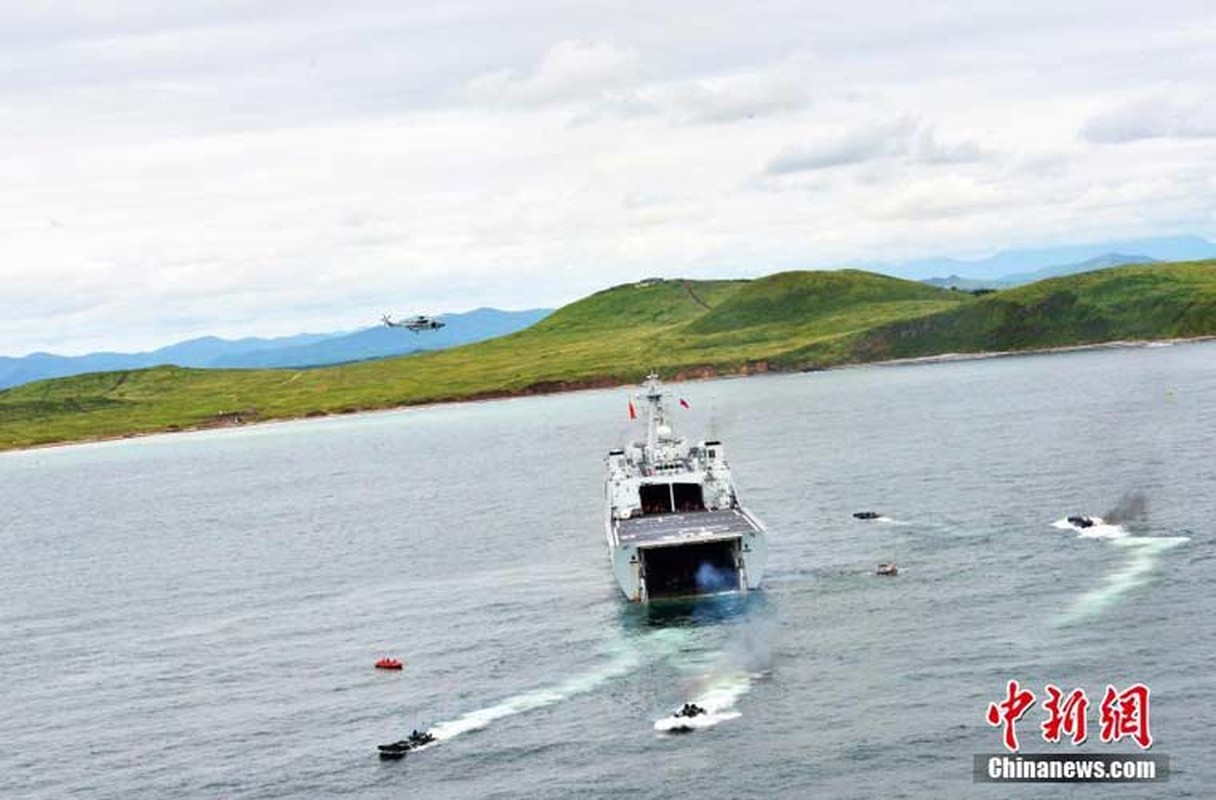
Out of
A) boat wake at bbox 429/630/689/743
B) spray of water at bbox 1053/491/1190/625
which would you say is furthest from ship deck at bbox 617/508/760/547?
spray of water at bbox 1053/491/1190/625

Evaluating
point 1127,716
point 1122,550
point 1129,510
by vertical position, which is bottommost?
point 1127,716

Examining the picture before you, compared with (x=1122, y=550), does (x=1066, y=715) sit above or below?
below

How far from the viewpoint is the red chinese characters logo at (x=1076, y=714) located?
66.9 metres

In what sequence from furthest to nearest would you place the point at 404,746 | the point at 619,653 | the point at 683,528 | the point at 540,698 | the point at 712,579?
the point at 683,528, the point at 712,579, the point at 619,653, the point at 540,698, the point at 404,746

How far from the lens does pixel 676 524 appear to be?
105188 mm

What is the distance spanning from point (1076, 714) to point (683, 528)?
38280 millimetres

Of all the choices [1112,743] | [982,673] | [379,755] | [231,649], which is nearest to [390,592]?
[231,649]

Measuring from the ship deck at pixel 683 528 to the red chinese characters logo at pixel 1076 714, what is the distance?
29532 millimetres

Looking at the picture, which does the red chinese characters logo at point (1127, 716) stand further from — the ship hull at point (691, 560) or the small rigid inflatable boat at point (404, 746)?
the small rigid inflatable boat at point (404, 746)

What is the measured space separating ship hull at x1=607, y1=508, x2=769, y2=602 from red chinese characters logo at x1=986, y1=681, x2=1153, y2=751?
95.7 feet

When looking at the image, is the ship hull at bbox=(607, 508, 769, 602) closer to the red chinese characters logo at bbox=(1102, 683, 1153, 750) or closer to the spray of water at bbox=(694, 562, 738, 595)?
the spray of water at bbox=(694, 562, 738, 595)

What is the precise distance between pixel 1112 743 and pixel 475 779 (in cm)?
3014

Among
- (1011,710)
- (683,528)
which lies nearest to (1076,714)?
(1011,710)

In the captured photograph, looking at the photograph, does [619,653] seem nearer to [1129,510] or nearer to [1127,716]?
[1127,716]
